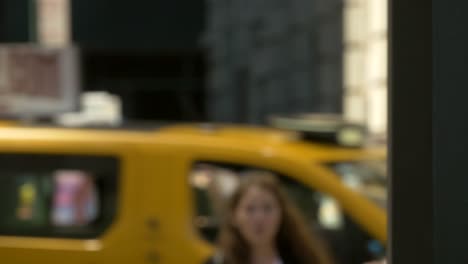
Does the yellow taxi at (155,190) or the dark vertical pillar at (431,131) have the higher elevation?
the dark vertical pillar at (431,131)

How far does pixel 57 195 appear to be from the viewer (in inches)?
222

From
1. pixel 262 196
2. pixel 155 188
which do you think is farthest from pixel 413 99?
pixel 155 188

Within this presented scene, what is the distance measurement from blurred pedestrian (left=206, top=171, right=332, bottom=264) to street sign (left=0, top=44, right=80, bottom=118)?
2669 mm

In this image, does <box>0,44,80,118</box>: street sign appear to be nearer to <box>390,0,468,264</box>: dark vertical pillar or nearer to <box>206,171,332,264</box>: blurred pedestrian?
<box>206,171,332,264</box>: blurred pedestrian

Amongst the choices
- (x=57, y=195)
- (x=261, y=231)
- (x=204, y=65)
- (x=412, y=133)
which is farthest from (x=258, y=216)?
(x=204, y=65)

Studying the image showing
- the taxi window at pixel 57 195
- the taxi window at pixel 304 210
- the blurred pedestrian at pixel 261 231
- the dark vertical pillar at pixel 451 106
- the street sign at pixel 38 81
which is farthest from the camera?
the street sign at pixel 38 81

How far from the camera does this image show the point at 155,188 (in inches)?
215

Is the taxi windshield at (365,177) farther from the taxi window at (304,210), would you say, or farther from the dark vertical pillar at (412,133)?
the dark vertical pillar at (412,133)

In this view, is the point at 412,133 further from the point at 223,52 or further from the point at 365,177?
the point at 223,52

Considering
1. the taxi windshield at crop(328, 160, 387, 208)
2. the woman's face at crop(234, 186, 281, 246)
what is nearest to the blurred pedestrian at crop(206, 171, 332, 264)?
the woman's face at crop(234, 186, 281, 246)

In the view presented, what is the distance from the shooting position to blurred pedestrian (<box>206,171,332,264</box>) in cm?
413

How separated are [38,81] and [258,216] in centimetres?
301

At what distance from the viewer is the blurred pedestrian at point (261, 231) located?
4129 millimetres

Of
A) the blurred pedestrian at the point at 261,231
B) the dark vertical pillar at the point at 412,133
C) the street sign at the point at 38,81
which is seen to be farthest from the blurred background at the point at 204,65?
the dark vertical pillar at the point at 412,133
